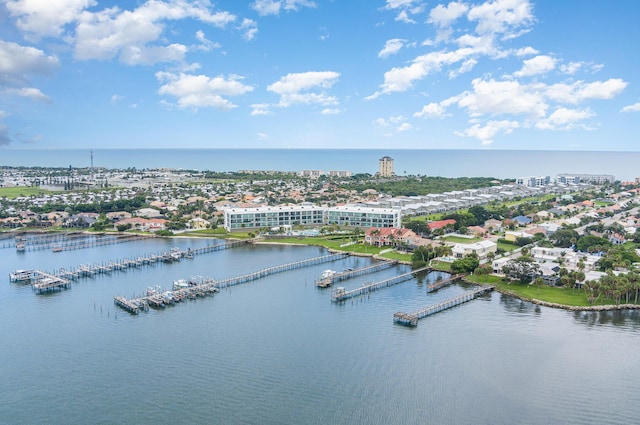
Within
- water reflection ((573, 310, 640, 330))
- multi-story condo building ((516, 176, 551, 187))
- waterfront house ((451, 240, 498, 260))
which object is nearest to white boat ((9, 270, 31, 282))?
waterfront house ((451, 240, 498, 260))

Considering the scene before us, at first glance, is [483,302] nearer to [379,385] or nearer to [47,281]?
[379,385]

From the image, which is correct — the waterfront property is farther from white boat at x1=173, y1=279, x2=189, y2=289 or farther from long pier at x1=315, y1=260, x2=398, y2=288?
white boat at x1=173, y1=279, x2=189, y2=289

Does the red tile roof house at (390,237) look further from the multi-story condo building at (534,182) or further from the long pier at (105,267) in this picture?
the multi-story condo building at (534,182)

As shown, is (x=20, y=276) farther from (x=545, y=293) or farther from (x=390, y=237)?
(x=545, y=293)

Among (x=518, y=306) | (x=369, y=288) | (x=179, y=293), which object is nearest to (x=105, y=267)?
(x=179, y=293)

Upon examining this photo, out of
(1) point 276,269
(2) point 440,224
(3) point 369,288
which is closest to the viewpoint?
(3) point 369,288
